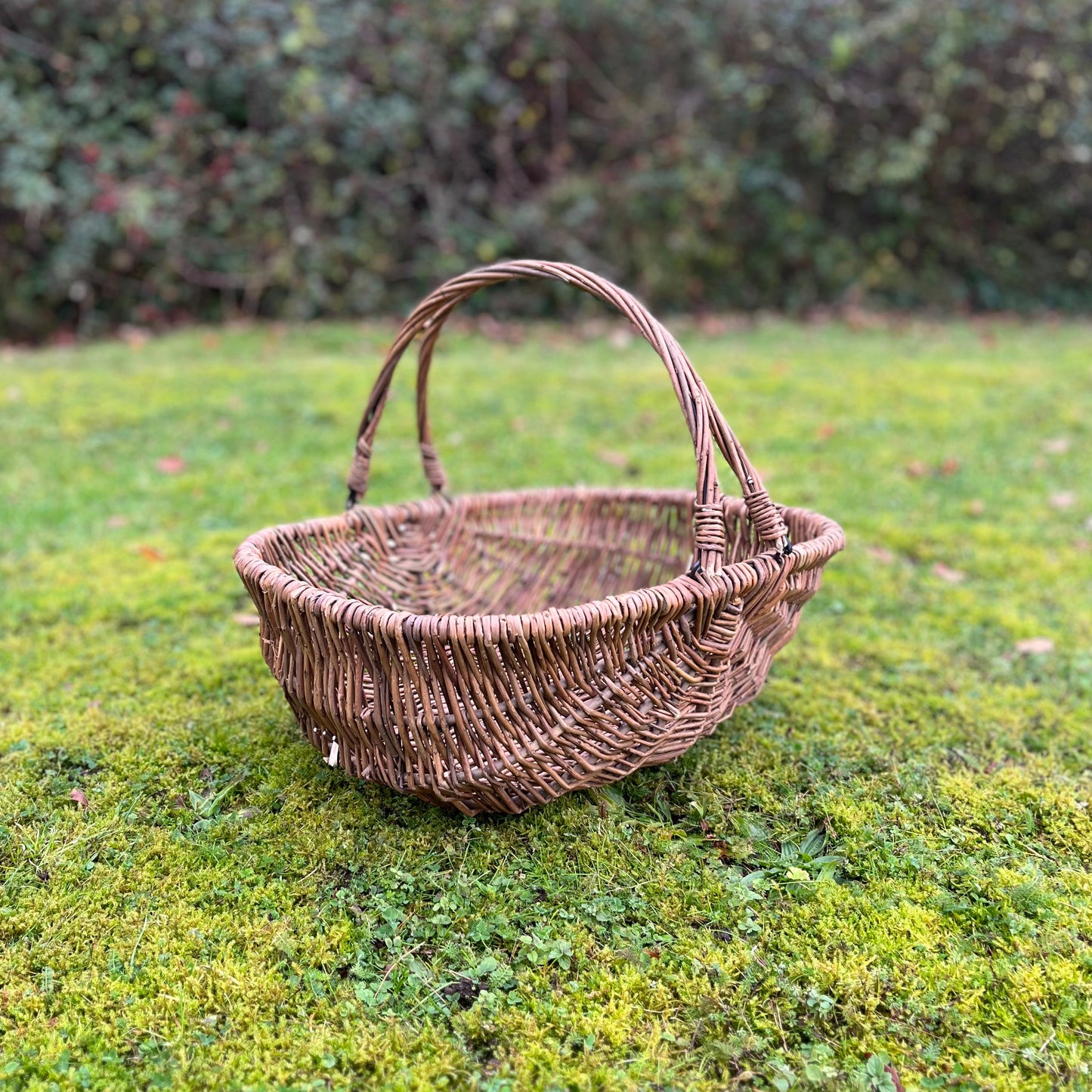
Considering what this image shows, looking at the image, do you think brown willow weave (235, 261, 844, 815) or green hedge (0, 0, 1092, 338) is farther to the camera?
green hedge (0, 0, 1092, 338)

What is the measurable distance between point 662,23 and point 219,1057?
256 inches

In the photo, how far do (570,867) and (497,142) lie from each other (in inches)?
222

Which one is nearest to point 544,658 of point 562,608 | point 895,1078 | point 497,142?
point 562,608

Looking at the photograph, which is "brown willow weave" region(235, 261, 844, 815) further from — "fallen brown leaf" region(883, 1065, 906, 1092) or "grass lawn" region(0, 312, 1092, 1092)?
"fallen brown leaf" region(883, 1065, 906, 1092)

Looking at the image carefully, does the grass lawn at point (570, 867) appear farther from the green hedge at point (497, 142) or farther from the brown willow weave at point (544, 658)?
the green hedge at point (497, 142)

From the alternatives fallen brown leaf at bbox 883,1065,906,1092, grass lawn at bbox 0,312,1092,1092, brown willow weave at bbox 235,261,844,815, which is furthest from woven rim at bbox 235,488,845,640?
fallen brown leaf at bbox 883,1065,906,1092

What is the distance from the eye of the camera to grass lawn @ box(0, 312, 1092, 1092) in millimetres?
1248

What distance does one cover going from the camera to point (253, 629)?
8.05 ft

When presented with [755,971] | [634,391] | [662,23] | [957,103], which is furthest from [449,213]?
[755,971]

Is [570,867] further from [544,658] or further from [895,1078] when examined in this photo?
[895,1078]

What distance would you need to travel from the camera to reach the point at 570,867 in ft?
5.08

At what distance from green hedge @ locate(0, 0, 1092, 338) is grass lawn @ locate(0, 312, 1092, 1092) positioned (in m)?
3.16

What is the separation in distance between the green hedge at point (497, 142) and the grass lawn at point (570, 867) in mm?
3160

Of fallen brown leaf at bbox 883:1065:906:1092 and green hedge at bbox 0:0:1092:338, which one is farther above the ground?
green hedge at bbox 0:0:1092:338
